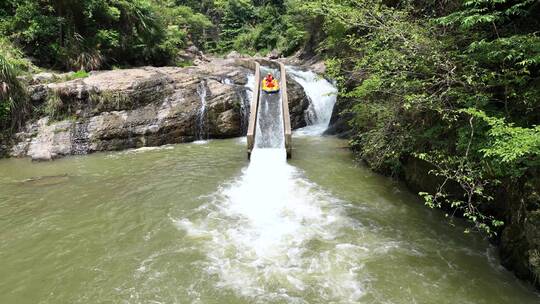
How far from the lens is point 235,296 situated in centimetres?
408

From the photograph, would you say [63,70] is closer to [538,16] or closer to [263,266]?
[263,266]

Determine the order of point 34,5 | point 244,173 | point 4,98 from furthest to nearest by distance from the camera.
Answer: point 34,5, point 4,98, point 244,173

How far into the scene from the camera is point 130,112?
39.0 ft

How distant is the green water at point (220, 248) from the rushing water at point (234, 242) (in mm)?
21

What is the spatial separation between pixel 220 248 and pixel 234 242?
0.26 m

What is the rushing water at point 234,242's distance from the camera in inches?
165

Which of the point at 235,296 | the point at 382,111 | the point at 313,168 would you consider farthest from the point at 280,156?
the point at 235,296

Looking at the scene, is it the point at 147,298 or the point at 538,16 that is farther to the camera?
the point at 538,16

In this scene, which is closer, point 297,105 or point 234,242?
point 234,242

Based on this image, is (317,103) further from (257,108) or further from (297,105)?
(257,108)

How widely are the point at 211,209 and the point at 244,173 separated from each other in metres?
2.37

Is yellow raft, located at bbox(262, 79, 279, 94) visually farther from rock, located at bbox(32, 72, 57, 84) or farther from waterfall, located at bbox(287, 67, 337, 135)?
rock, located at bbox(32, 72, 57, 84)

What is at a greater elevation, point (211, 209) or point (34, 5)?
point (34, 5)

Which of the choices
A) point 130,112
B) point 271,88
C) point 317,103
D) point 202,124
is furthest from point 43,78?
point 317,103
